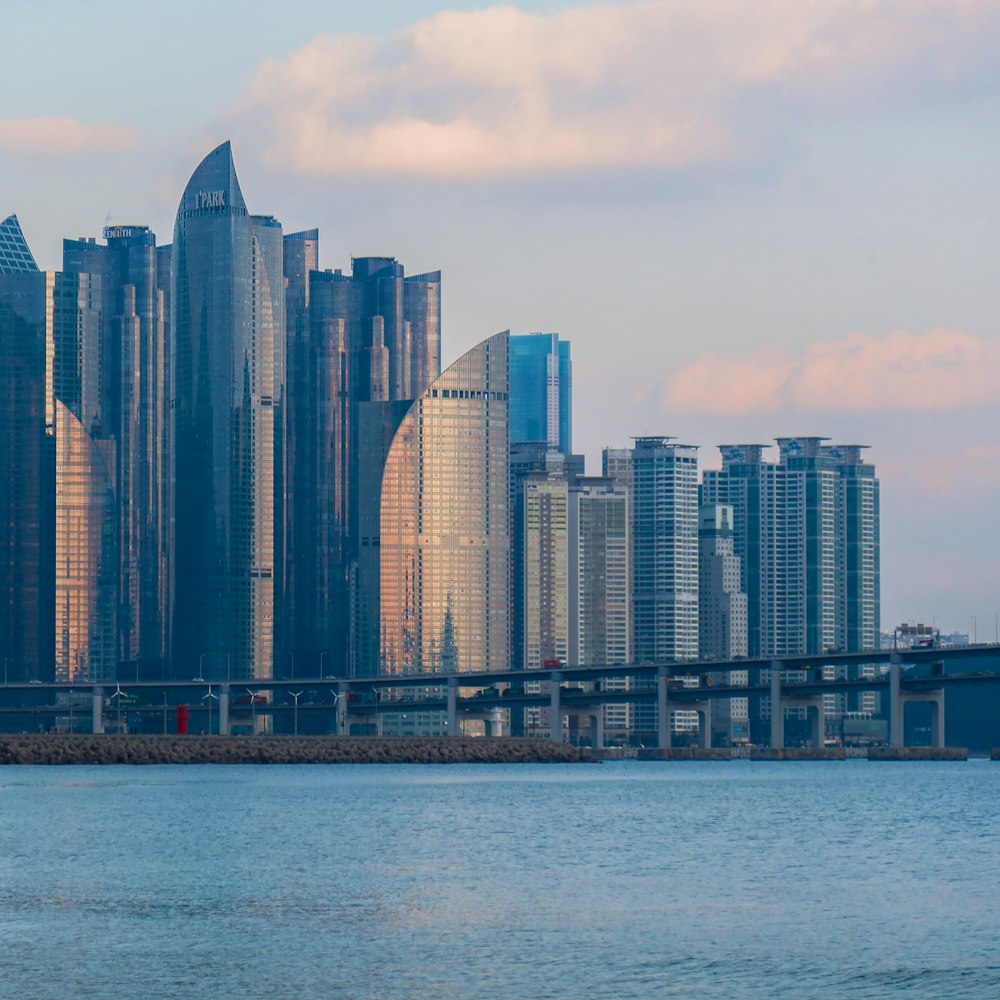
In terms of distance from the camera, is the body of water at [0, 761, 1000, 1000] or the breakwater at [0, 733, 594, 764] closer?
the body of water at [0, 761, 1000, 1000]

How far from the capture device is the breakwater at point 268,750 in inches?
6275

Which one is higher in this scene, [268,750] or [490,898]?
[490,898]

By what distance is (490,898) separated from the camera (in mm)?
57844

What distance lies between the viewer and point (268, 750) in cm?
16938

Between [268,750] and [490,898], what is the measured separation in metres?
113

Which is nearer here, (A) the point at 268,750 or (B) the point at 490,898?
(B) the point at 490,898

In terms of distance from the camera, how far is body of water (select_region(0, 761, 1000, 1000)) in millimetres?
43719

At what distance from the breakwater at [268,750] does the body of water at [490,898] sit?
51.4 m

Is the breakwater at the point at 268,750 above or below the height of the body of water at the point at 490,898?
below

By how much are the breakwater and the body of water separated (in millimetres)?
51371

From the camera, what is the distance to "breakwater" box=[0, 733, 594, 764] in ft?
523

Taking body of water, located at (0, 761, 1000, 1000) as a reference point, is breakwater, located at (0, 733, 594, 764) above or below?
below

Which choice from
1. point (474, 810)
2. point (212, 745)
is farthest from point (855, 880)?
point (212, 745)

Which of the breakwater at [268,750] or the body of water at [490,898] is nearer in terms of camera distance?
the body of water at [490,898]
